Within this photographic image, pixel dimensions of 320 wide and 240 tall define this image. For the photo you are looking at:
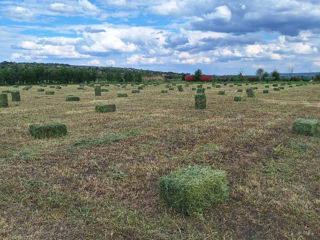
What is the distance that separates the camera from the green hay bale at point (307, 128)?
37.7 ft

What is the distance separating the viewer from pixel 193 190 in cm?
551

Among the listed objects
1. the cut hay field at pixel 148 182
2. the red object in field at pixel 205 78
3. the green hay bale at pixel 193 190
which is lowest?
the cut hay field at pixel 148 182

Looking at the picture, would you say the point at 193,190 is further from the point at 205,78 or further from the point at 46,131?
the point at 205,78

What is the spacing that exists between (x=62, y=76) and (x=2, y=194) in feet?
285

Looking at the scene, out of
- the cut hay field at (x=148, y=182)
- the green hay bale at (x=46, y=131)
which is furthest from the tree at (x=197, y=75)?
the green hay bale at (x=46, y=131)

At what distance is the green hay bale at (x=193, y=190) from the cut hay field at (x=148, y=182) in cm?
16

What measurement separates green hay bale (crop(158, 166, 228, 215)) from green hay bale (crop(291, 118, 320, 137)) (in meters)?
7.04

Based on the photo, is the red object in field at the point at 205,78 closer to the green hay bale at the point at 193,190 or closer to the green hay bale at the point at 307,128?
the green hay bale at the point at 307,128

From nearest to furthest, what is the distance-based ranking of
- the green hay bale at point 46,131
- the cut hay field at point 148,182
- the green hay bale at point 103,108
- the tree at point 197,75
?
the cut hay field at point 148,182, the green hay bale at point 46,131, the green hay bale at point 103,108, the tree at point 197,75

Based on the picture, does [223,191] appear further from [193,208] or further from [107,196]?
[107,196]

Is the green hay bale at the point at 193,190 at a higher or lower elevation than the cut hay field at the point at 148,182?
higher

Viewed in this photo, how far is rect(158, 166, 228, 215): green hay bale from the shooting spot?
5.50 metres

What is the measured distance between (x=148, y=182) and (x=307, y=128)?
7.66 metres

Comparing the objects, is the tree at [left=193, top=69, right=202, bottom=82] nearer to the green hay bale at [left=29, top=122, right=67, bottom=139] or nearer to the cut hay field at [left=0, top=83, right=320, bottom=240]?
the cut hay field at [left=0, top=83, right=320, bottom=240]
